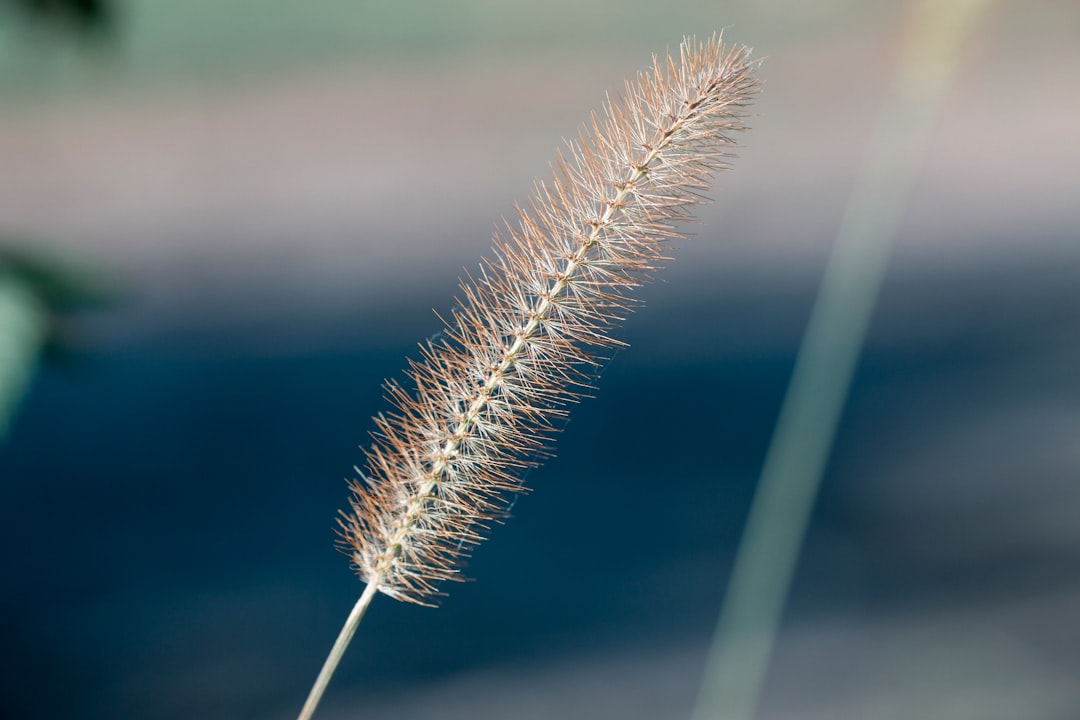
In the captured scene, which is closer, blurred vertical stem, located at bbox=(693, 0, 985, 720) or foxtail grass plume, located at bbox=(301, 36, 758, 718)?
foxtail grass plume, located at bbox=(301, 36, 758, 718)

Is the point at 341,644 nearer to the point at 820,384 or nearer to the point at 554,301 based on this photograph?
the point at 554,301

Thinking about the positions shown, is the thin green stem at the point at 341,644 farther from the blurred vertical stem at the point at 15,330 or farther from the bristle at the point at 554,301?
the blurred vertical stem at the point at 15,330

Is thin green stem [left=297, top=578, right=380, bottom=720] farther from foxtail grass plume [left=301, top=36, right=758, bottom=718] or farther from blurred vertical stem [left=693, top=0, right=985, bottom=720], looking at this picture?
blurred vertical stem [left=693, top=0, right=985, bottom=720]

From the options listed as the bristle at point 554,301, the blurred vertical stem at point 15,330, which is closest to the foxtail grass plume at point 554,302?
the bristle at point 554,301

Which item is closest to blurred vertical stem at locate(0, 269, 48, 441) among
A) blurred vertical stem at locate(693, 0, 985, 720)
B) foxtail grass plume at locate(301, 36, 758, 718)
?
foxtail grass plume at locate(301, 36, 758, 718)

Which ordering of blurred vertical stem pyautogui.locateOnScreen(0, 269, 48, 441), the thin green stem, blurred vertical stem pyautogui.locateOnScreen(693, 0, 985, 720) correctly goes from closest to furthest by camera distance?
the thin green stem
blurred vertical stem pyautogui.locateOnScreen(0, 269, 48, 441)
blurred vertical stem pyautogui.locateOnScreen(693, 0, 985, 720)

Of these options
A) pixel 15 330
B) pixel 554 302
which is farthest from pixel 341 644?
pixel 15 330
